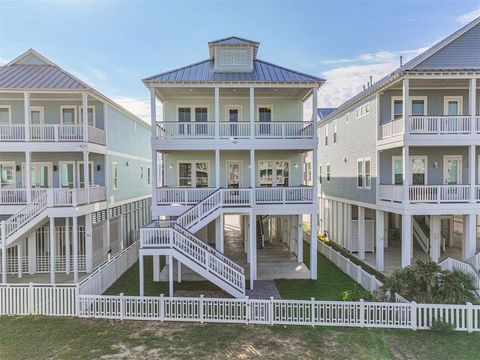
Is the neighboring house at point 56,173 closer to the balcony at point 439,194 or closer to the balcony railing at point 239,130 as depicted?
the balcony railing at point 239,130

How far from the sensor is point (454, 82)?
16.7m

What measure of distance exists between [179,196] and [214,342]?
322 inches

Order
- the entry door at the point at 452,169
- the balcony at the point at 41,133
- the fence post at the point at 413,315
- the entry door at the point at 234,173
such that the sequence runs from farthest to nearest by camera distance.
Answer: the entry door at the point at 234,173 < the entry door at the point at 452,169 < the balcony at the point at 41,133 < the fence post at the point at 413,315

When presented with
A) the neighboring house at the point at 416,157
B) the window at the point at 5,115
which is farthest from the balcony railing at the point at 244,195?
the window at the point at 5,115

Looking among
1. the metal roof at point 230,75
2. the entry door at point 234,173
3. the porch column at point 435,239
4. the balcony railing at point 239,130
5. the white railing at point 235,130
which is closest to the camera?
the metal roof at point 230,75

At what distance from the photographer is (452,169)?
17.9 m

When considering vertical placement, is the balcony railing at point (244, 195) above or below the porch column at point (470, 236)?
above

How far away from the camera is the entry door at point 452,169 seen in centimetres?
1775

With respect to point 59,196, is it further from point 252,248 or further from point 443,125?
point 443,125

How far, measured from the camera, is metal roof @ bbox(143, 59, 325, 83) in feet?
52.3

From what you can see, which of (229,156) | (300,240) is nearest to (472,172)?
(300,240)

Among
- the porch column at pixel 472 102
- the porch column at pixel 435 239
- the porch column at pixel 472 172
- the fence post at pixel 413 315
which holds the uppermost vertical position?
the porch column at pixel 472 102

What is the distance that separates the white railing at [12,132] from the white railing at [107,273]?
7931mm

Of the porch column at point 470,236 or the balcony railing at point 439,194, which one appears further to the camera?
the porch column at point 470,236
